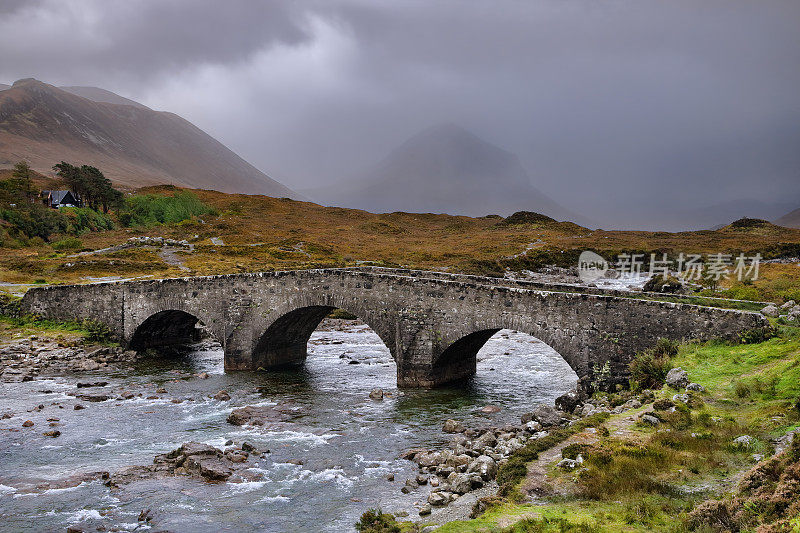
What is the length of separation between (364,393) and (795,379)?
1811cm

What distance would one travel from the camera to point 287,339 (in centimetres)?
3384

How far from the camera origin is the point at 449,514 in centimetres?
1172

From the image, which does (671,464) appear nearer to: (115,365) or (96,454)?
(96,454)

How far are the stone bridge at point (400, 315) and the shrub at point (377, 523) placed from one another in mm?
10859

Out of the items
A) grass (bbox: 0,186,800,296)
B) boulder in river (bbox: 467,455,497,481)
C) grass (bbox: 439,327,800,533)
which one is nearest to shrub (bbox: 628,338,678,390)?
grass (bbox: 439,327,800,533)

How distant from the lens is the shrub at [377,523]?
38.5 feet

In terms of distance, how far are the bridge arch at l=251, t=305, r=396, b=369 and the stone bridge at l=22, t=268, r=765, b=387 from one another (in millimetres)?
79

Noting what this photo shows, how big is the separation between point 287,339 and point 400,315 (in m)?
10.3

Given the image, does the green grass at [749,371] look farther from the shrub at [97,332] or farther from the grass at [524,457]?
the shrub at [97,332]

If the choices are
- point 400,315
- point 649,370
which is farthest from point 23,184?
point 649,370

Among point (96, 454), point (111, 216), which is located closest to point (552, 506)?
point (96, 454)

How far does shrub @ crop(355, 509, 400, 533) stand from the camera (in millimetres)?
11742

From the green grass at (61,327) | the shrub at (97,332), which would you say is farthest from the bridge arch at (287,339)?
the shrub at (97,332)

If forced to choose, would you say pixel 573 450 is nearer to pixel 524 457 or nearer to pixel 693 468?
pixel 524 457
